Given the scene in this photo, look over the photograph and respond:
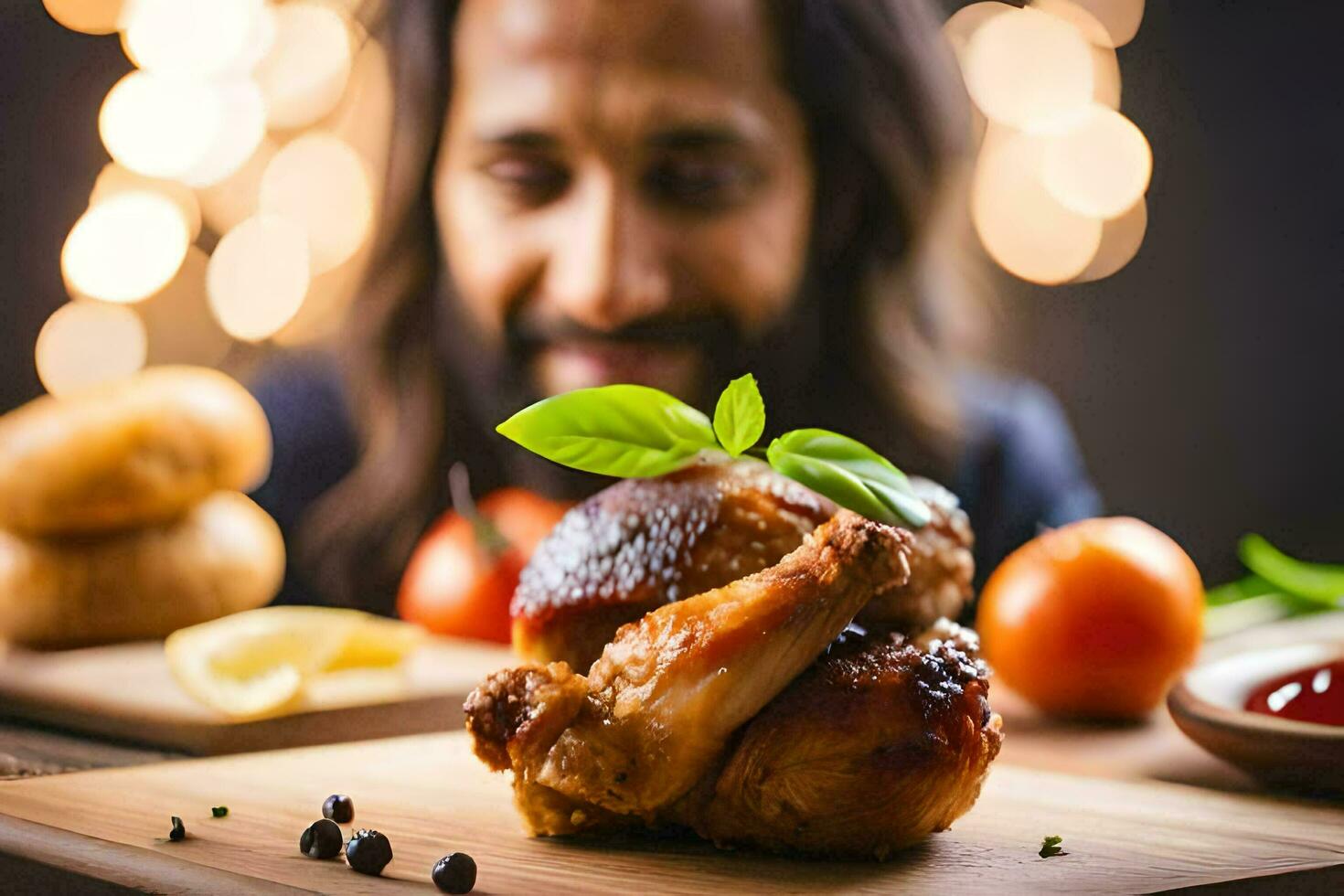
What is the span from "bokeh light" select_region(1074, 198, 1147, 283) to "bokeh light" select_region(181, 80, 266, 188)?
3.93 metres

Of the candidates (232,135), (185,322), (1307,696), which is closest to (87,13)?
(232,135)

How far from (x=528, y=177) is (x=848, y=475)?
2.97 m

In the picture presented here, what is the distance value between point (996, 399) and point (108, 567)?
3.63 m

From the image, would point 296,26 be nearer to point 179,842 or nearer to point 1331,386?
point 1331,386

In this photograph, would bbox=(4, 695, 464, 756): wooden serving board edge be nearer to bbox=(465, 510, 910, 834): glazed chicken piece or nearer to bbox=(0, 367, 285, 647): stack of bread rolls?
bbox=(0, 367, 285, 647): stack of bread rolls

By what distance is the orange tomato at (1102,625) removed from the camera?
230 cm

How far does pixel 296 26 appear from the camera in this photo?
6.21 m

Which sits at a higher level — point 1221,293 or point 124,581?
point 1221,293

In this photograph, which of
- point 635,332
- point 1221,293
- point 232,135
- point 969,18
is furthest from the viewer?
point 232,135

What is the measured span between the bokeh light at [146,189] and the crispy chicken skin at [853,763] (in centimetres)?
445

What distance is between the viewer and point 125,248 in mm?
5543

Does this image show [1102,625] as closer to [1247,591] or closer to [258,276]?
[1247,591]

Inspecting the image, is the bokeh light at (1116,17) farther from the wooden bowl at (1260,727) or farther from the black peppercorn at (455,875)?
the black peppercorn at (455,875)

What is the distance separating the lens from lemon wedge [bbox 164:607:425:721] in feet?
7.11
